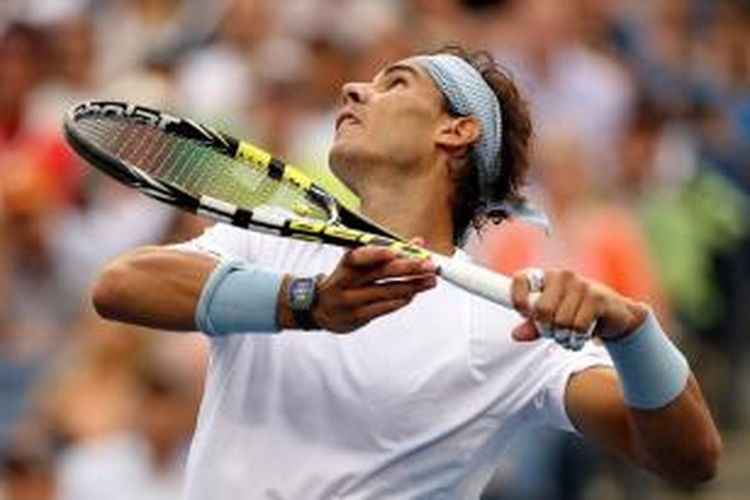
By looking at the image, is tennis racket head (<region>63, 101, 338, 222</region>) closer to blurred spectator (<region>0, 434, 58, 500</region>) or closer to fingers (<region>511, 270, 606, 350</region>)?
fingers (<region>511, 270, 606, 350</region>)

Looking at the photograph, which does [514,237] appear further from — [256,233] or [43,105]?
[256,233]

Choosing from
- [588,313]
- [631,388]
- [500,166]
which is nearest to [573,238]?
[500,166]

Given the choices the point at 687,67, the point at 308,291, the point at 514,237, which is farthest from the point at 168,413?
the point at 687,67

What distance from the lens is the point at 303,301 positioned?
221 inches

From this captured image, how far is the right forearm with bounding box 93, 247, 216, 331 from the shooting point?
19.0ft

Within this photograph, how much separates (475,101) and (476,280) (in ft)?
3.18

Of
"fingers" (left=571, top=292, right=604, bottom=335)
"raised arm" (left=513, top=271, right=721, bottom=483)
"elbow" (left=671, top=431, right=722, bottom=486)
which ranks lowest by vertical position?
"elbow" (left=671, top=431, right=722, bottom=486)

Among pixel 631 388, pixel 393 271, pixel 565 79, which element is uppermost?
pixel 393 271

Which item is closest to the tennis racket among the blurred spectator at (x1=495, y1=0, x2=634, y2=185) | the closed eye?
the closed eye

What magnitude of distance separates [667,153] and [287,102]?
6.19 ft

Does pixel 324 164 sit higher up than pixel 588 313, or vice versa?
pixel 588 313

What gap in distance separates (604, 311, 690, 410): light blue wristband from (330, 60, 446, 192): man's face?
83 centimetres

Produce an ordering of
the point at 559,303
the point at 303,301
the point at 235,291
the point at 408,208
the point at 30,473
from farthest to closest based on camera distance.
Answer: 1. the point at 30,473
2. the point at 408,208
3. the point at 235,291
4. the point at 303,301
5. the point at 559,303

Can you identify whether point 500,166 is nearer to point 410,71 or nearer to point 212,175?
point 410,71
